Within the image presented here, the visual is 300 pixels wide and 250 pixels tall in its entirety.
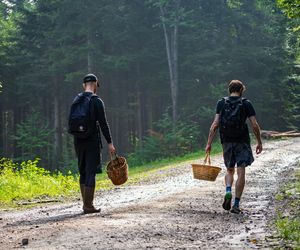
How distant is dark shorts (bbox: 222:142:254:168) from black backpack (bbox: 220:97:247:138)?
0.16 meters

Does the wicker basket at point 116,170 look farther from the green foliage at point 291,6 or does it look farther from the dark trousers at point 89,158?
the green foliage at point 291,6

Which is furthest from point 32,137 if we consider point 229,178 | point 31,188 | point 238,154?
point 238,154

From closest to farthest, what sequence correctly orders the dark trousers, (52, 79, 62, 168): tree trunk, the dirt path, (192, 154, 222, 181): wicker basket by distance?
the dirt path < the dark trousers < (192, 154, 222, 181): wicker basket < (52, 79, 62, 168): tree trunk

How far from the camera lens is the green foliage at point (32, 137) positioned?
41000 millimetres

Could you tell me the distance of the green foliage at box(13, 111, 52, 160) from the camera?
135 feet

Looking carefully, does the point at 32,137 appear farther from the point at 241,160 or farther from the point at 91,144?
the point at 241,160

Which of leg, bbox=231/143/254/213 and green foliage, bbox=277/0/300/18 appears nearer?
leg, bbox=231/143/254/213

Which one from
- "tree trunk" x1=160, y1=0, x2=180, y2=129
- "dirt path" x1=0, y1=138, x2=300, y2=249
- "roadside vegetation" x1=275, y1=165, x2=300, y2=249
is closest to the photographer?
"dirt path" x1=0, y1=138, x2=300, y2=249

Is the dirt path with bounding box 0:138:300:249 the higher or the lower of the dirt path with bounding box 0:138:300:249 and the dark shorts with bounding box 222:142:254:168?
the lower

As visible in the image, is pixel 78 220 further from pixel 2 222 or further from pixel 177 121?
pixel 177 121

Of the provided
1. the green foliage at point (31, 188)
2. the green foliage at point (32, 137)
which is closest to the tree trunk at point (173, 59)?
the green foliage at point (32, 137)

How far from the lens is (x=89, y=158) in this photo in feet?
29.2

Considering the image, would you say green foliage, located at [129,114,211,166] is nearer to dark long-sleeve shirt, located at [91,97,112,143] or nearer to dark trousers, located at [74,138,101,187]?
dark trousers, located at [74,138,101,187]

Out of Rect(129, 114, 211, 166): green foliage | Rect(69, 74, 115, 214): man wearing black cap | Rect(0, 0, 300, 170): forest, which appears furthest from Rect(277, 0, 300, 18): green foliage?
Rect(0, 0, 300, 170): forest
